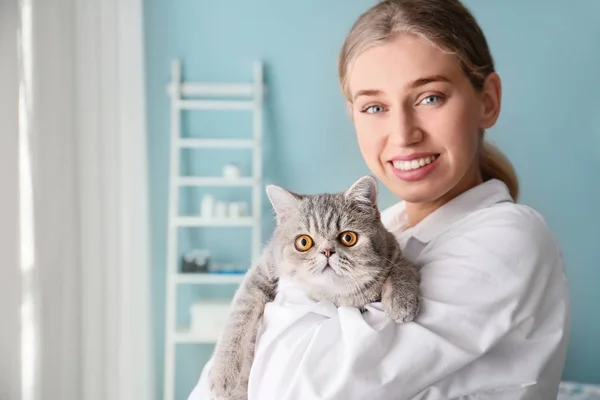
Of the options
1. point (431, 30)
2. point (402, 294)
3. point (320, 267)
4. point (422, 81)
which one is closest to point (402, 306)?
point (402, 294)

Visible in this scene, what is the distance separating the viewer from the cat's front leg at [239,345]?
3.80 feet

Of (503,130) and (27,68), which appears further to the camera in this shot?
(503,130)

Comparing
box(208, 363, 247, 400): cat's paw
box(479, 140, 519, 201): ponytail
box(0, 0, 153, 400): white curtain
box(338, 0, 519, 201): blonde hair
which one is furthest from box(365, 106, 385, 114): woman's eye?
box(0, 0, 153, 400): white curtain

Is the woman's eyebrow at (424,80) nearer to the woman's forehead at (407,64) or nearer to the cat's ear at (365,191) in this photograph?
the woman's forehead at (407,64)

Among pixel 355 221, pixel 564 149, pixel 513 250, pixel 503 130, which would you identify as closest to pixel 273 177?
pixel 503 130

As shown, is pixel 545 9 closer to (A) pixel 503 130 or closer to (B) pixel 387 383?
(A) pixel 503 130

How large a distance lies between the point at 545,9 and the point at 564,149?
0.75m

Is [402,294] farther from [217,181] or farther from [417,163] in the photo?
[217,181]

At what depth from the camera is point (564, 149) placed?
3.10 metres

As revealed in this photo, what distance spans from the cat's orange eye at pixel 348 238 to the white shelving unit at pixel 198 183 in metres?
1.75

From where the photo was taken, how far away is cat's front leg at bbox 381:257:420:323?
3.36 ft

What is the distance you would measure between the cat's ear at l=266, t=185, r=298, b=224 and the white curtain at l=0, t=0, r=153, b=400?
524mm

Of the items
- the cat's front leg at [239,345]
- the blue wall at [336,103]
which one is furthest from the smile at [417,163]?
the blue wall at [336,103]

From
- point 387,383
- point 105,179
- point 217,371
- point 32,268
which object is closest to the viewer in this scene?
point 387,383
